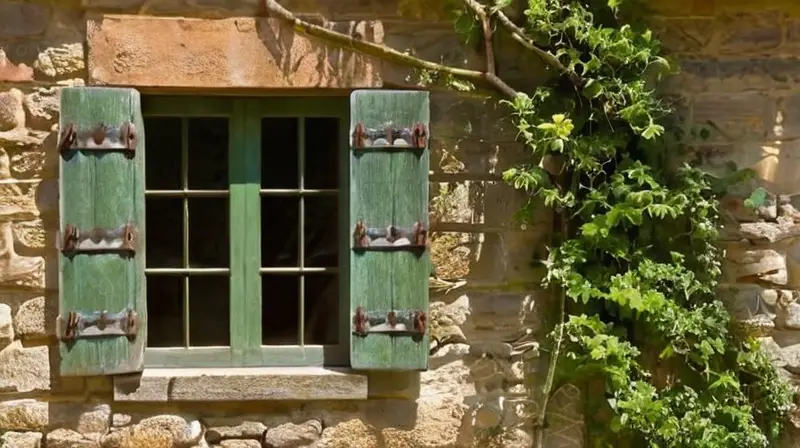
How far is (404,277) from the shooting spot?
147 inches

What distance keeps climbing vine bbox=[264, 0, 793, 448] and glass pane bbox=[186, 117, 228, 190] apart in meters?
0.55

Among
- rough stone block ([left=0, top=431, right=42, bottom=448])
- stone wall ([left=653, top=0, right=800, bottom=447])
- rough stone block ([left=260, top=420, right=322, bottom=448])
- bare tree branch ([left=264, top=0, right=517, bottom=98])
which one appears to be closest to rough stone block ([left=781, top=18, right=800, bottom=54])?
stone wall ([left=653, top=0, right=800, bottom=447])

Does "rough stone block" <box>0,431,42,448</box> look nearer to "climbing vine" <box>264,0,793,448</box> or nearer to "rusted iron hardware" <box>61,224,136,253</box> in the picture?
"rusted iron hardware" <box>61,224,136,253</box>

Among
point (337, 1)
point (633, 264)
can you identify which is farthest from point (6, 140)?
point (633, 264)

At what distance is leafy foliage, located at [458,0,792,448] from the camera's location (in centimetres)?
359

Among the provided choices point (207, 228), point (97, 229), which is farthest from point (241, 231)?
point (97, 229)

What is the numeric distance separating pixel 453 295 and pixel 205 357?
107 centimetres

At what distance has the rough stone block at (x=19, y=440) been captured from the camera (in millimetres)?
3719

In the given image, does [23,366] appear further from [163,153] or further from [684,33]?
[684,33]

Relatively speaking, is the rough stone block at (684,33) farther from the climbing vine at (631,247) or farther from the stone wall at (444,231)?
the climbing vine at (631,247)

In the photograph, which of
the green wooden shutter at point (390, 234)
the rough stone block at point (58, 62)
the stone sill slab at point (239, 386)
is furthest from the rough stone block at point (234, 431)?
the rough stone block at point (58, 62)

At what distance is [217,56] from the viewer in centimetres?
367

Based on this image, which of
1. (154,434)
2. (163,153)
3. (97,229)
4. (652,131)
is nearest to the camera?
(652,131)

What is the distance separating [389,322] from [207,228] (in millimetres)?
863
